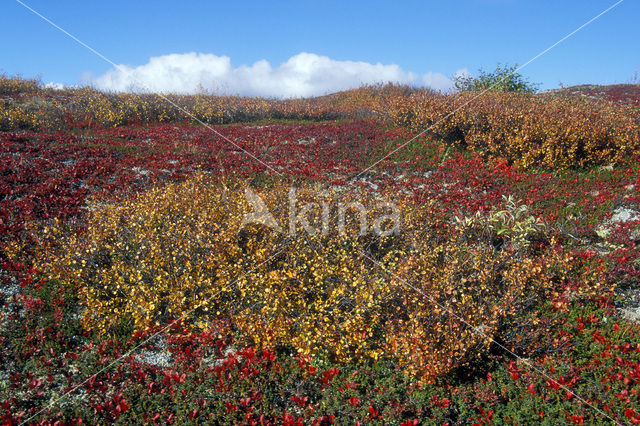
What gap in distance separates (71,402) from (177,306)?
179 centimetres

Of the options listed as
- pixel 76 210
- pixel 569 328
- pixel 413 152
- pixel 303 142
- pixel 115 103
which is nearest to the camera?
pixel 569 328

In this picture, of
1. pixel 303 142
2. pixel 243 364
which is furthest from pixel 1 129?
pixel 243 364

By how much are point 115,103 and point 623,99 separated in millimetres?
35051

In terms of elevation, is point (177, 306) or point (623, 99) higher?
point (623, 99)

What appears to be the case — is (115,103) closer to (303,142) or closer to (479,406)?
(303,142)

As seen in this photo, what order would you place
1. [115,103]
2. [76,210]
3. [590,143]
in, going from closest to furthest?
1. [76,210]
2. [590,143]
3. [115,103]

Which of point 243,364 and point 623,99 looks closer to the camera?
point 243,364

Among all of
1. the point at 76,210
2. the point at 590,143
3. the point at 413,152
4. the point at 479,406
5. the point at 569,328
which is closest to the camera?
the point at 479,406

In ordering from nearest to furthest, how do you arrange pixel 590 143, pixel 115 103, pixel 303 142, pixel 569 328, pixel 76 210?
pixel 569 328
pixel 76 210
pixel 590 143
pixel 303 142
pixel 115 103

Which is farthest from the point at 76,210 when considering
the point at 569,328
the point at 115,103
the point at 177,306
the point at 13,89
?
the point at 13,89

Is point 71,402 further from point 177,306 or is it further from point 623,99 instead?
point 623,99

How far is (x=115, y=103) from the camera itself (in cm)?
2606

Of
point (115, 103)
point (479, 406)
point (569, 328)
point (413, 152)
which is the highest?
point (115, 103)

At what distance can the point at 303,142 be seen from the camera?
61.0ft
